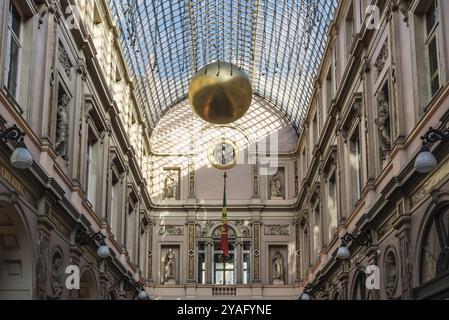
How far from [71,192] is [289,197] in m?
20.6

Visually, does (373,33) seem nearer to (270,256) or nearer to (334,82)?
(334,82)

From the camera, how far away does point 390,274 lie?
61.2ft

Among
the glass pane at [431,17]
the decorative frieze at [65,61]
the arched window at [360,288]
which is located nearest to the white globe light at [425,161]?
the glass pane at [431,17]

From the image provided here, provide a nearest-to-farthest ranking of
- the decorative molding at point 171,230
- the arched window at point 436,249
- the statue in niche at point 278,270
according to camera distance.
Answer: the arched window at point 436,249 → the statue in niche at point 278,270 → the decorative molding at point 171,230

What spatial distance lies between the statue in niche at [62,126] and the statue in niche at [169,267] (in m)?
19.3

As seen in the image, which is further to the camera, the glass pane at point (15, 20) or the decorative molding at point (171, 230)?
the decorative molding at point (171, 230)

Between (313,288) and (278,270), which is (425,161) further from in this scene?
(278,270)

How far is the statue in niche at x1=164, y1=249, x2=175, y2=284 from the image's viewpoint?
38656mm

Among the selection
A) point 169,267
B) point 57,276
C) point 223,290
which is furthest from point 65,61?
point 223,290

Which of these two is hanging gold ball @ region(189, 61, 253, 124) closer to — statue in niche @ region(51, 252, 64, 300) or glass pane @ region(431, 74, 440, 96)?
glass pane @ region(431, 74, 440, 96)

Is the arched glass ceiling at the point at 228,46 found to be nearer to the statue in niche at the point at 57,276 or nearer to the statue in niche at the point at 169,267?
the statue in niche at the point at 169,267

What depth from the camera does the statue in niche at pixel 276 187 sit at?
40.3 meters

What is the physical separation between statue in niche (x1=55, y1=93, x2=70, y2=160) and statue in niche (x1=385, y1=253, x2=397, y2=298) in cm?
837

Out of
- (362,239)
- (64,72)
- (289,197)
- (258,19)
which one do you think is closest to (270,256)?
(289,197)
